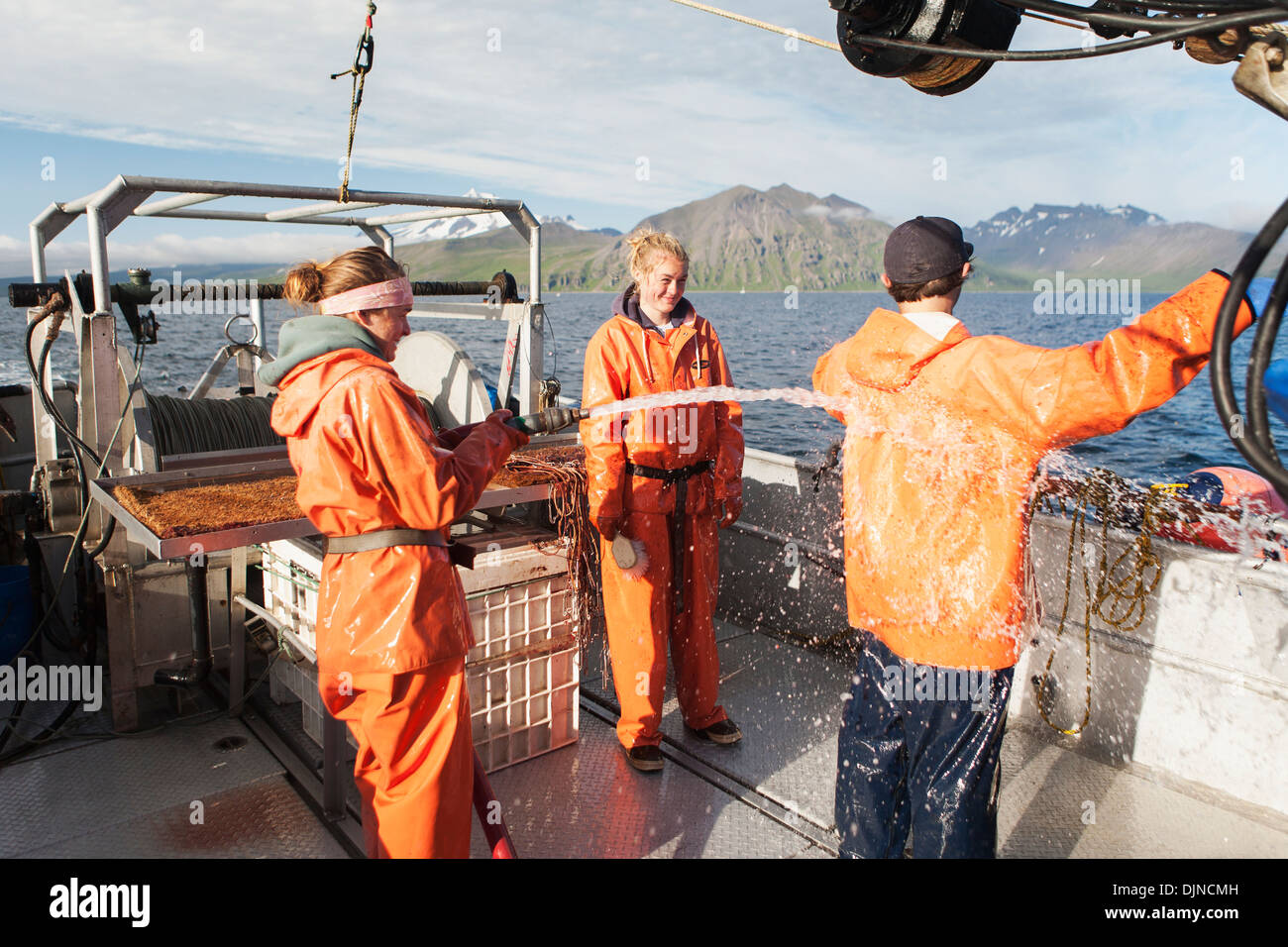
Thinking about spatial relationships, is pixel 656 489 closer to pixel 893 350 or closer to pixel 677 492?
pixel 677 492

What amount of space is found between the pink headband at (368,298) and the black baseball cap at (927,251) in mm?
1351

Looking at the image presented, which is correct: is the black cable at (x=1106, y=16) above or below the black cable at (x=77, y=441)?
above

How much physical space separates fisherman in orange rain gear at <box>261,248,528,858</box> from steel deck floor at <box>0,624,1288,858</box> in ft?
2.66

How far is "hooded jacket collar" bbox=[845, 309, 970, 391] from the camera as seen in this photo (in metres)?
2.28

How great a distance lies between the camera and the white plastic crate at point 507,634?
335 cm

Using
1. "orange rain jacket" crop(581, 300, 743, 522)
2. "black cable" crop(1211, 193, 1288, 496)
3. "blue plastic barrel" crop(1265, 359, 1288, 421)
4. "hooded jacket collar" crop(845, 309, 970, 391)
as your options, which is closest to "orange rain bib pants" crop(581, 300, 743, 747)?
"orange rain jacket" crop(581, 300, 743, 522)

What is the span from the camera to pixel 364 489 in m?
2.27

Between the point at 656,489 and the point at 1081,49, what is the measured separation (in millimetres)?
2257

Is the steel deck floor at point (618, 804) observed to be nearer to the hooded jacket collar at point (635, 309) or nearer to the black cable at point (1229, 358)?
the hooded jacket collar at point (635, 309)

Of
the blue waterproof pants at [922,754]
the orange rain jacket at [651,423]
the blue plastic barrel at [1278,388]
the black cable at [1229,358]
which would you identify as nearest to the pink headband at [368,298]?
the orange rain jacket at [651,423]
